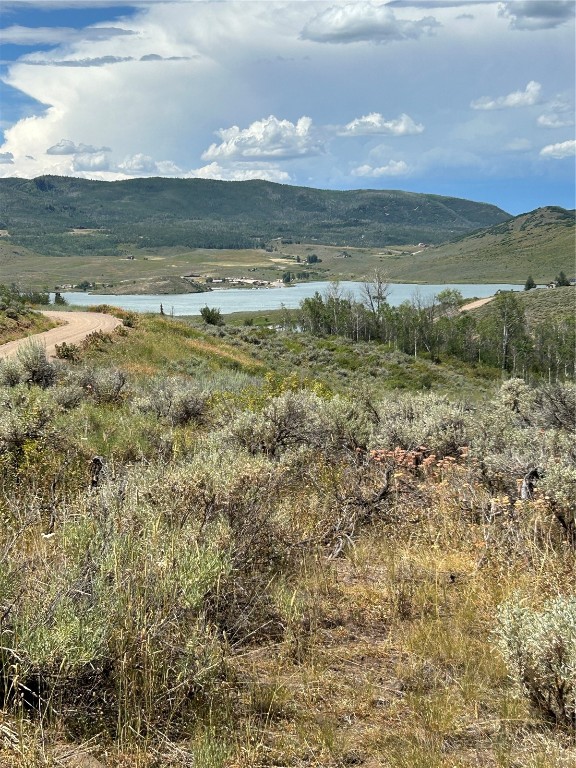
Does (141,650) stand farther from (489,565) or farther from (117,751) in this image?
(489,565)

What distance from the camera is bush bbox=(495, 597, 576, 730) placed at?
2891mm

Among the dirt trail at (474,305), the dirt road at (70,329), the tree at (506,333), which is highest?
the dirt trail at (474,305)

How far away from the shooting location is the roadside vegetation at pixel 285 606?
280 centimetres

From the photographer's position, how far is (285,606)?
155 inches

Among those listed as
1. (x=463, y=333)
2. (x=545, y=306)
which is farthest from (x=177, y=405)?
(x=545, y=306)

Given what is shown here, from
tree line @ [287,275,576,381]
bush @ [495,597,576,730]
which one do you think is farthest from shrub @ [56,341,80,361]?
tree line @ [287,275,576,381]

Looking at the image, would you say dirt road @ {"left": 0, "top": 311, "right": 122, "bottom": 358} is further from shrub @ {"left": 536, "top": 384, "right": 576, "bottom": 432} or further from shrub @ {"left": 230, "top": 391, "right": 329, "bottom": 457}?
shrub @ {"left": 536, "top": 384, "right": 576, "bottom": 432}

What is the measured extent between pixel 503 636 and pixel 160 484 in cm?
293

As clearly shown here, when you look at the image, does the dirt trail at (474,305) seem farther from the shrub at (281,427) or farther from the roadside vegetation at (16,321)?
the shrub at (281,427)

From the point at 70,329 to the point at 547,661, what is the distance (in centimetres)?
2979

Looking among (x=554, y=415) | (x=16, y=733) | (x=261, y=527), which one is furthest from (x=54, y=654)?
(x=554, y=415)

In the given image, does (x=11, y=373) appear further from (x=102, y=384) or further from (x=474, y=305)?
(x=474, y=305)

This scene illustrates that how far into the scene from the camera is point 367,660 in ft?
11.8

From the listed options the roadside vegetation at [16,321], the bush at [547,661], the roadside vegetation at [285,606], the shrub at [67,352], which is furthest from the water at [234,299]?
the bush at [547,661]
